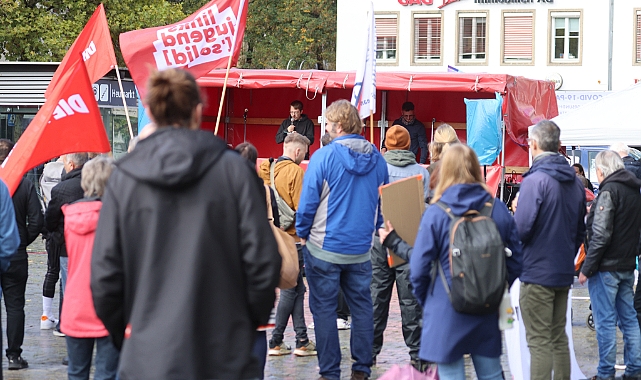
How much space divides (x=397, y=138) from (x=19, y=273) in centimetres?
330

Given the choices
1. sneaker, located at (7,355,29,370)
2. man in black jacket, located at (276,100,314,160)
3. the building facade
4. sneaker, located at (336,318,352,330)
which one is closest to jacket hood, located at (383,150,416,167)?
sneaker, located at (336,318,352,330)

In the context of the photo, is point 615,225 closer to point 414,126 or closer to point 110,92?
point 414,126

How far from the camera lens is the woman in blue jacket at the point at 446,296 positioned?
5.08m

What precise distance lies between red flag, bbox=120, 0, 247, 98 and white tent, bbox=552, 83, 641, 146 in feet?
14.5

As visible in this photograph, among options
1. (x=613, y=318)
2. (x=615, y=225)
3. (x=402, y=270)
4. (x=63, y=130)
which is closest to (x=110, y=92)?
(x=63, y=130)

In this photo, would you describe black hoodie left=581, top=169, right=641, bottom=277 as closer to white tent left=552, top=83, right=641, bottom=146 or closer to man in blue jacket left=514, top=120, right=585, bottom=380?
man in blue jacket left=514, top=120, right=585, bottom=380

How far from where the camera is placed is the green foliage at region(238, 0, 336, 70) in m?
46.7

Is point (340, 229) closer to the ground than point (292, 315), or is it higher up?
higher up

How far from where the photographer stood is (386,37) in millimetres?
40281

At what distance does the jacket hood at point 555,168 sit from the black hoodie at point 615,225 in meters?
1.03

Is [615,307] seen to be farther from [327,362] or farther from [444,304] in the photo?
[444,304]

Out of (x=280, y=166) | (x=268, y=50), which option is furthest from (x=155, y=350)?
(x=268, y=50)

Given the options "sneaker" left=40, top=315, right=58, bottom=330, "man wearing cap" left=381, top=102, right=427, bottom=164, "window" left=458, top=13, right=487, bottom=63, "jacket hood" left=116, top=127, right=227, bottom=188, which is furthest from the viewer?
"window" left=458, top=13, right=487, bottom=63

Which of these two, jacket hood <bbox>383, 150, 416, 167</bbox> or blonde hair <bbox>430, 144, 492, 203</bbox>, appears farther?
jacket hood <bbox>383, 150, 416, 167</bbox>
